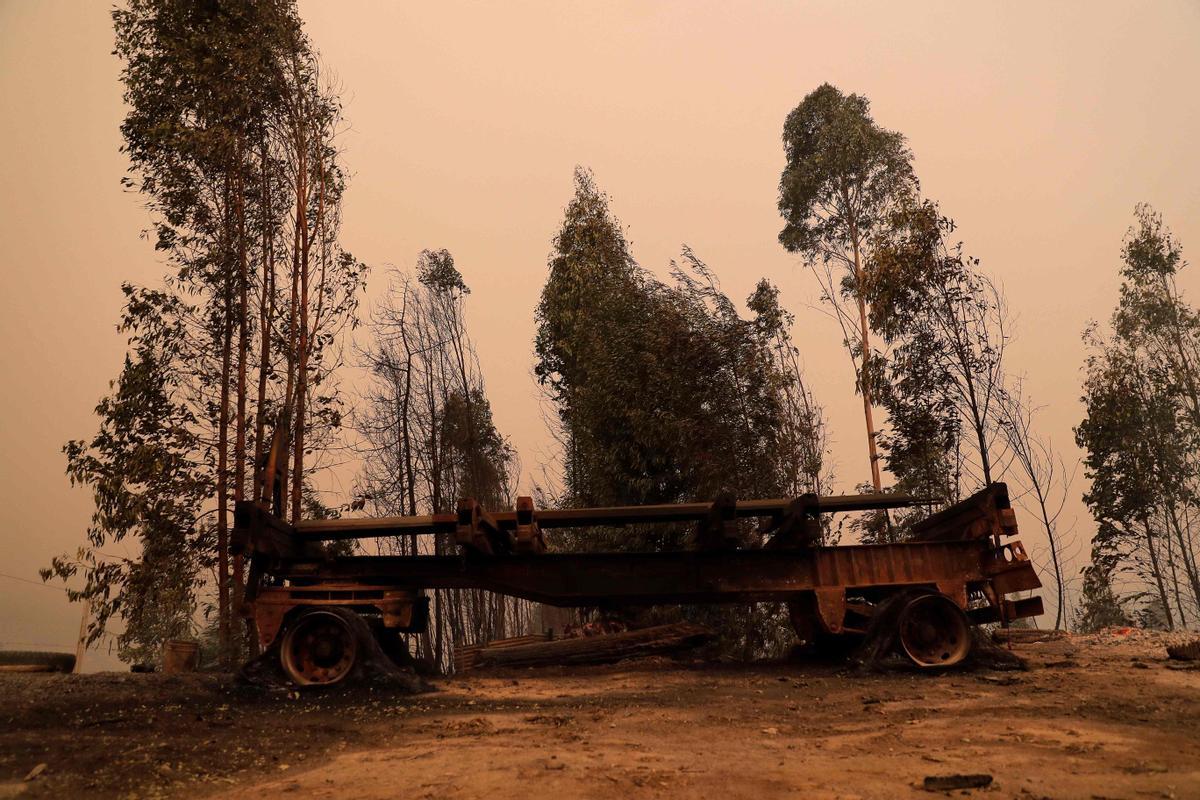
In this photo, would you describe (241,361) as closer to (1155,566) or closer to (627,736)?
(627,736)

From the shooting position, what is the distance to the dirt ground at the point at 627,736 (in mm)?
4469

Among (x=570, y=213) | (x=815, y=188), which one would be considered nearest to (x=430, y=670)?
(x=570, y=213)

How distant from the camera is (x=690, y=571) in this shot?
9070 millimetres

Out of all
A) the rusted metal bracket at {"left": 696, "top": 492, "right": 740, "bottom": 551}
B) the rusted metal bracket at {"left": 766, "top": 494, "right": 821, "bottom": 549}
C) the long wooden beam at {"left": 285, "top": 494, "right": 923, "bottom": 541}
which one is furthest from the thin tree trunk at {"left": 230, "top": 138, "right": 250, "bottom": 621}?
the rusted metal bracket at {"left": 766, "top": 494, "right": 821, "bottom": 549}

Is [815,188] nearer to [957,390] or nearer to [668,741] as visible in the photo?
[957,390]

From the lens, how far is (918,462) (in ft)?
55.7

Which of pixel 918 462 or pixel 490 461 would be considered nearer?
pixel 918 462

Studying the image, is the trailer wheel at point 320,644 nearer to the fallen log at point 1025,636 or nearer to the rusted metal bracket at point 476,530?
the rusted metal bracket at point 476,530

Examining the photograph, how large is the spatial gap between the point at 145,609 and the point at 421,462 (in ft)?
32.9

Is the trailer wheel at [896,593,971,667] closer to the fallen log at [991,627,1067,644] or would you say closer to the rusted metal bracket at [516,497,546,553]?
the fallen log at [991,627,1067,644]

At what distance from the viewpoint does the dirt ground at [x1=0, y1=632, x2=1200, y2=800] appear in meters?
4.47

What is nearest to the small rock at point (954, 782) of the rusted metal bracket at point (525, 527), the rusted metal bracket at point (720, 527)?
the rusted metal bracket at point (720, 527)

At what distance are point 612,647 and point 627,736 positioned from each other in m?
5.28

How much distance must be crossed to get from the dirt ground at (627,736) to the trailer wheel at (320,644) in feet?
1.67
